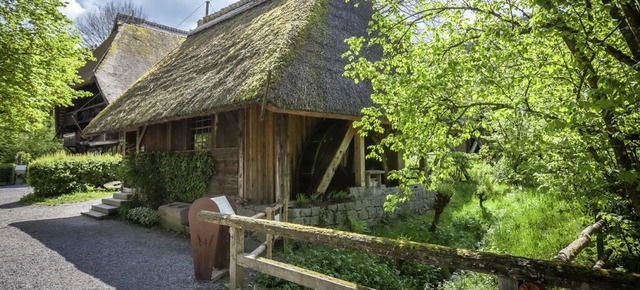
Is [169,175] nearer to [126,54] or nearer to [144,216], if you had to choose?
[144,216]

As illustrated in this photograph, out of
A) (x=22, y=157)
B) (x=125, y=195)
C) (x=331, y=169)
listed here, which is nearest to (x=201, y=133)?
(x=331, y=169)

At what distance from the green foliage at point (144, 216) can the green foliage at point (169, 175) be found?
1.41 ft

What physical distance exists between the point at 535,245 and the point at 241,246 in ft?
17.4

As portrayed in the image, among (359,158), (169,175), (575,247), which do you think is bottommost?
(575,247)

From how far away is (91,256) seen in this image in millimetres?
5527

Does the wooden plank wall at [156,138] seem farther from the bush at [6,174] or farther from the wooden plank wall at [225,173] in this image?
the bush at [6,174]

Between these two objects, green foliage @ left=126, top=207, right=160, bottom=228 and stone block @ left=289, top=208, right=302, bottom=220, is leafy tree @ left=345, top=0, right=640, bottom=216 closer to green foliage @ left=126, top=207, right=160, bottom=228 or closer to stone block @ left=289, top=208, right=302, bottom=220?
stone block @ left=289, top=208, right=302, bottom=220

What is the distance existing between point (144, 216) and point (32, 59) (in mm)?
5246

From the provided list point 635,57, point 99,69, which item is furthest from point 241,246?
point 99,69

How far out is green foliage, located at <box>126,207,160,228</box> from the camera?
7.84 meters

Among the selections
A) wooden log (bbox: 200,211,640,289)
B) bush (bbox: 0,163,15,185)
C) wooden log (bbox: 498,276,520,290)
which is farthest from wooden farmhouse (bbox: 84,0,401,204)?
bush (bbox: 0,163,15,185)

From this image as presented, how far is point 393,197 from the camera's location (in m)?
3.63

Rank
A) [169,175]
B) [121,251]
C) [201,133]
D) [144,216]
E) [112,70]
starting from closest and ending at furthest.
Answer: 1. [121,251]
2. [144,216]
3. [201,133]
4. [169,175]
5. [112,70]

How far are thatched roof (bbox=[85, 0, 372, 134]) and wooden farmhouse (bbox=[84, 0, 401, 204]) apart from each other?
0.09 feet
